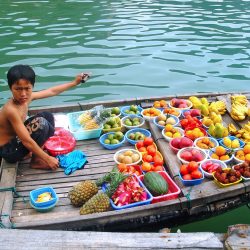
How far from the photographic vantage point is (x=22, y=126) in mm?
4625

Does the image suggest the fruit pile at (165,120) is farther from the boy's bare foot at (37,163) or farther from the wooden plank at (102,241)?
the wooden plank at (102,241)

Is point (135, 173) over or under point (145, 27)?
over

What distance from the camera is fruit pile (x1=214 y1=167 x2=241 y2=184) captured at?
4383 millimetres

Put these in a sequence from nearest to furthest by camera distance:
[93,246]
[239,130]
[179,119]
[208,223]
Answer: [93,246] < [208,223] < [239,130] < [179,119]

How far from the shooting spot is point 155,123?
18.9 ft

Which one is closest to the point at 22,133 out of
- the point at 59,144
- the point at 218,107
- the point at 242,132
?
the point at 59,144

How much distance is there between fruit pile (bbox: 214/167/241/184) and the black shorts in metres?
2.38

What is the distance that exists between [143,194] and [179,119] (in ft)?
7.08

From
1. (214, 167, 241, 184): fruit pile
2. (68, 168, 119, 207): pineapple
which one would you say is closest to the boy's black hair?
(68, 168, 119, 207): pineapple

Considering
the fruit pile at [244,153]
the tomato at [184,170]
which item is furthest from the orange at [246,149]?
the tomato at [184,170]

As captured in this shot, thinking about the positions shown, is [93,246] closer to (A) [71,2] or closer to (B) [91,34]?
(B) [91,34]

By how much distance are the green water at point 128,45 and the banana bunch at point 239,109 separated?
2.77 m

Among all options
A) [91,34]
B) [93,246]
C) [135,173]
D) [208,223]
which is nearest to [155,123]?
[135,173]

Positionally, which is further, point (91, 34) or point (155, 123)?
point (91, 34)
